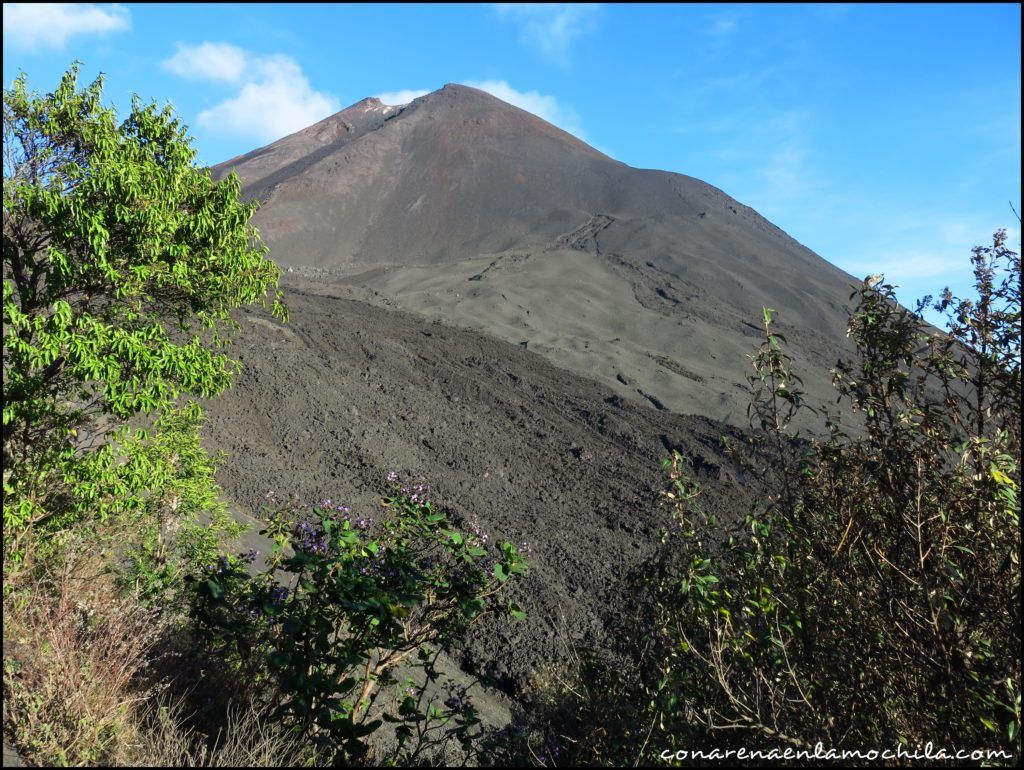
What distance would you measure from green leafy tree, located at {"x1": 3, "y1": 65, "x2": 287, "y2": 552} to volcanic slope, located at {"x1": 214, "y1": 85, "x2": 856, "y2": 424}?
1424 centimetres

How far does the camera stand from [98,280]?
5.33 m

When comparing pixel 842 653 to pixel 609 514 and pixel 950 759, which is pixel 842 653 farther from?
pixel 609 514

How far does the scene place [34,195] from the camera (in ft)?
16.5

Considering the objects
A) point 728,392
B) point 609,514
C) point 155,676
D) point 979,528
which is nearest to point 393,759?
point 155,676

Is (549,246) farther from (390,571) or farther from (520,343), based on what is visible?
(390,571)

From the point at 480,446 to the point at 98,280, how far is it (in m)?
11.9

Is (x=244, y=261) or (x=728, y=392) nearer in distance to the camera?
(x=244, y=261)

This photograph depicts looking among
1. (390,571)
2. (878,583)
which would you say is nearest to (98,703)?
(390,571)

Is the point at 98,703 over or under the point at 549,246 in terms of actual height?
under

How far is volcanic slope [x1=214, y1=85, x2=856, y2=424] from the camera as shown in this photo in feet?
Result: 95.9

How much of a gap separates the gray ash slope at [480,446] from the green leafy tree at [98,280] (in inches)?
218

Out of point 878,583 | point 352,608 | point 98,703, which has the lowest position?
point 98,703

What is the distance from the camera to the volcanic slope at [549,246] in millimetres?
29234

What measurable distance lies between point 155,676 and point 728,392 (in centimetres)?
2337
